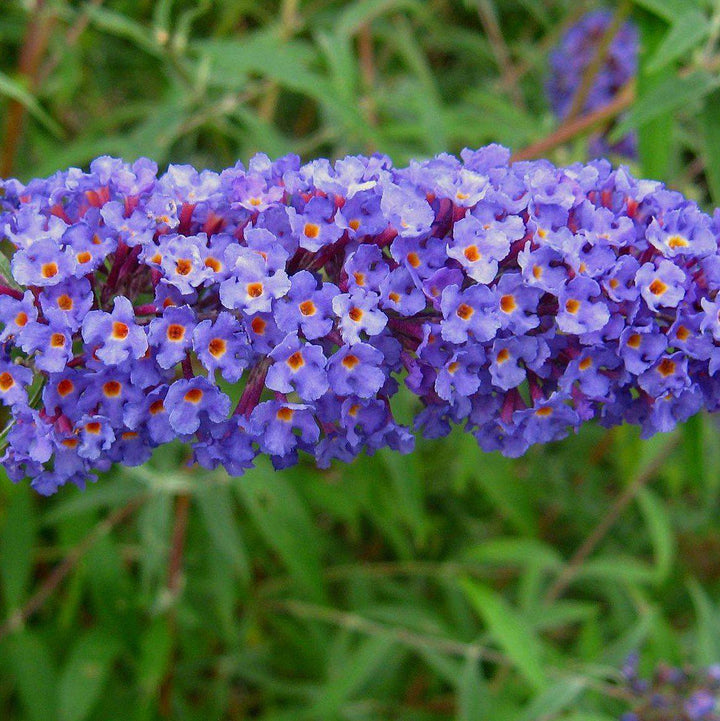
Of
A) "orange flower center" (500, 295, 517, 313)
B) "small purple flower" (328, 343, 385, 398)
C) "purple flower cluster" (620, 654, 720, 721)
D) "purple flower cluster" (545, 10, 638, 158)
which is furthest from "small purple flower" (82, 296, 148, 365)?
"purple flower cluster" (545, 10, 638, 158)

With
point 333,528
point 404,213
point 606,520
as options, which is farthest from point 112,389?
point 333,528

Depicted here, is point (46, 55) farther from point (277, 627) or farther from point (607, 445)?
point (607, 445)

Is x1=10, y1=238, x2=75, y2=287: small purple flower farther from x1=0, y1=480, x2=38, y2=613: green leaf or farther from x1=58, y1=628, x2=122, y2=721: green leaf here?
x1=58, y1=628, x2=122, y2=721: green leaf

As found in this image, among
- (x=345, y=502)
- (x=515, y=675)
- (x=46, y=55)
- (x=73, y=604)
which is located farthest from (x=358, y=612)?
(x=46, y=55)

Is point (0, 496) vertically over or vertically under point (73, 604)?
over

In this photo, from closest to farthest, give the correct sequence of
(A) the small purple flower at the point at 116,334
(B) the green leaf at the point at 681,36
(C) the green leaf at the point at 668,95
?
(A) the small purple flower at the point at 116,334
(B) the green leaf at the point at 681,36
(C) the green leaf at the point at 668,95

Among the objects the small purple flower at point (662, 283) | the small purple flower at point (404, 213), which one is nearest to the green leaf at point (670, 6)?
the small purple flower at point (662, 283)

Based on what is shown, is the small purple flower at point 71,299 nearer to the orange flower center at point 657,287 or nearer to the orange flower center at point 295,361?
the orange flower center at point 295,361
